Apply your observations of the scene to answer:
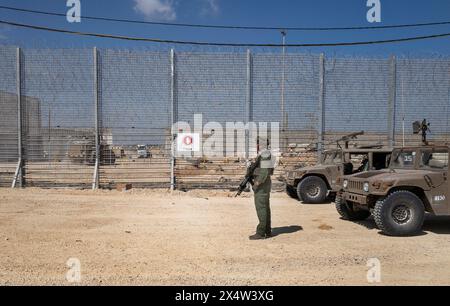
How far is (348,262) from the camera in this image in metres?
5.89

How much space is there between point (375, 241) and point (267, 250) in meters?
2.08

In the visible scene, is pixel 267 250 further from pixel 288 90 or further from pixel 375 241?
pixel 288 90

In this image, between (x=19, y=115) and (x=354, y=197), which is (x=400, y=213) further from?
(x=19, y=115)

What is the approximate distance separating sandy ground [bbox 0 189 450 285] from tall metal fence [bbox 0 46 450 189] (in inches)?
156

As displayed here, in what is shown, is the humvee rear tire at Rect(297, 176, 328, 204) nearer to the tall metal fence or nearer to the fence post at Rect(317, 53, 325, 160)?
the fence post at Rect(317, 53, 325, 160)

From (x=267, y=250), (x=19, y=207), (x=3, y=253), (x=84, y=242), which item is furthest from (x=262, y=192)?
(x=19, y=207)

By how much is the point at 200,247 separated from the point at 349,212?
13.1 ft

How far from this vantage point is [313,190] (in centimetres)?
1206

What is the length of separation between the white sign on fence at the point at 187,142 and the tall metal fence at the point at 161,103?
0.33 metres

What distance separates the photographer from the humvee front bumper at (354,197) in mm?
7793

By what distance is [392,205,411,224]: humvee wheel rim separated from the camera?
7539mm

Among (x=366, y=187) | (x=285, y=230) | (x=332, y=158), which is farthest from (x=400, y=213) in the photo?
(x=332, y=158)

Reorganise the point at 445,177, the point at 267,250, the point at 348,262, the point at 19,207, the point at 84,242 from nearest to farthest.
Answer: the point at 348,262
the point at 267,250
the point at 84,242
the point at 445,177
the point at 19,207
